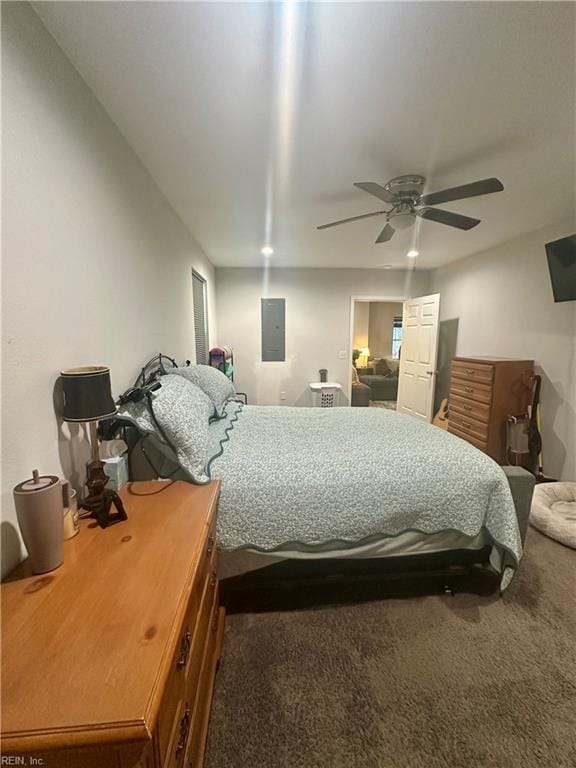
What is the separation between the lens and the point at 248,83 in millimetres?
1340

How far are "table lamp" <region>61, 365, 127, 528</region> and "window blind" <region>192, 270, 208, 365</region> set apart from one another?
242cm

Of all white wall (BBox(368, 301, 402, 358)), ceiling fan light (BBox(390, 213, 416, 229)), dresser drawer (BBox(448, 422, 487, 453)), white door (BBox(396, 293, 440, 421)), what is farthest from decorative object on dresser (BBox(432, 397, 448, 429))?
white wall (BBox(368, 301, 402, 358))

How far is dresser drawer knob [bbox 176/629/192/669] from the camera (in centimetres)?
75

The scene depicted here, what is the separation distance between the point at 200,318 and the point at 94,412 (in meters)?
2.90

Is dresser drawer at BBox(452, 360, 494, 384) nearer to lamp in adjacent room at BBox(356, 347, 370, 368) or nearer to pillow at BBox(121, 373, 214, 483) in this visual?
pillow at BBox(121, 373, 214, 483)

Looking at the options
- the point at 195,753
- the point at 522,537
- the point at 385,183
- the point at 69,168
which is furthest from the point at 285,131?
the point at 522,537

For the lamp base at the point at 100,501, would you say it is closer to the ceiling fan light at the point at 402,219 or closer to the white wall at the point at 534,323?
the ceiling fan light at the point at 402,219

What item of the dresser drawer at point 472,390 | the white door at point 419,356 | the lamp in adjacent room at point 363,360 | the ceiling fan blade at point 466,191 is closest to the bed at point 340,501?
the ceiling fan blade at point 466,191

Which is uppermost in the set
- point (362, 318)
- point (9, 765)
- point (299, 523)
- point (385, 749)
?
point (362, 318)

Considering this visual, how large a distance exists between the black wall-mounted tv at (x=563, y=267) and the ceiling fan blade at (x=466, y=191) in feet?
3.84

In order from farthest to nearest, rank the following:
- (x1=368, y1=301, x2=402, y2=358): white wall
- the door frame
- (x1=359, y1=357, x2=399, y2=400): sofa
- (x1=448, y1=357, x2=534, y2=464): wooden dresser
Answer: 1. (x1=368, y1=301, x2=402, y2=358): white wall
2. (x1=359, y1=357, x2=399, y2=400): sofa
3. the door frame
4. (x1=448, y1=357, x2=534, y2=464): wooden dresser

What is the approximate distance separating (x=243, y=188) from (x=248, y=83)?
0.94 m

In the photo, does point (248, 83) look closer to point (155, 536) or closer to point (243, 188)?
point (243, 188)

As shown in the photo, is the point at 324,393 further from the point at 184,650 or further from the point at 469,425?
the point at 184,650
